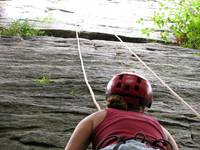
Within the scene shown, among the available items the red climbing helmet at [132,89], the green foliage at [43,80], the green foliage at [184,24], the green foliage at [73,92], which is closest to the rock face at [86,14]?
the green foliage at [184,24]

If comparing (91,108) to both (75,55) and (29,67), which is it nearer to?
(29,67)

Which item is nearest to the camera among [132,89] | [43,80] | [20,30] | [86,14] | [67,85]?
[132,89]

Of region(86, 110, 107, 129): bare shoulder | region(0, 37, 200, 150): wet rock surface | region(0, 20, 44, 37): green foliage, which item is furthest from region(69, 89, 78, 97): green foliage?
region(0, 20, 44, 37): green foliage

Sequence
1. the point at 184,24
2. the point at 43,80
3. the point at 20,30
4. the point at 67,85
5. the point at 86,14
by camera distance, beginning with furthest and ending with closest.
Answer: the point at 86,14
the point at 184,24
the point at 20,30
the point at 43,80
the point at 67,85

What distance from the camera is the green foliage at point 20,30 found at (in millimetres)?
9961

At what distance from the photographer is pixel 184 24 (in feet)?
36.2

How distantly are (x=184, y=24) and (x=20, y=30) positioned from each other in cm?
392

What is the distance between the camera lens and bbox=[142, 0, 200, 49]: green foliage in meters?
10.6

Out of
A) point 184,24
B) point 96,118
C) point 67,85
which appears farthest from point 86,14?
point 96,118

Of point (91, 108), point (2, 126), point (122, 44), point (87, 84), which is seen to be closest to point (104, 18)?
point (122, 44)

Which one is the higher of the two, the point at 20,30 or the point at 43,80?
the point at 20,30

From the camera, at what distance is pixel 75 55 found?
816cm

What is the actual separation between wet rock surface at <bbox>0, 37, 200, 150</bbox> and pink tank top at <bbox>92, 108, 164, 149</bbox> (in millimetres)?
1141

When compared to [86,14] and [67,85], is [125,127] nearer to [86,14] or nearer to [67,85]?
[67,85]
